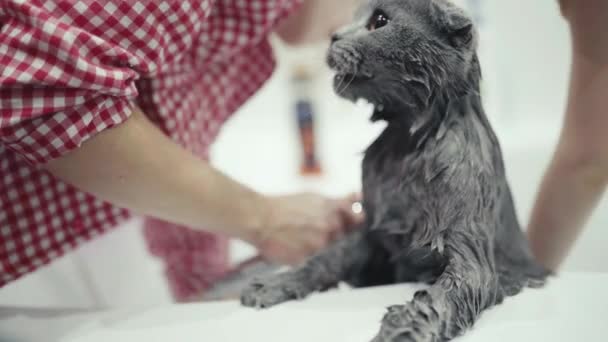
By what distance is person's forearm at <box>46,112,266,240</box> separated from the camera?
373 mm

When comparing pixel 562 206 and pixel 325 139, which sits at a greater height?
pixel 562 206

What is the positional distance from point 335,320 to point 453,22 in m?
0.18

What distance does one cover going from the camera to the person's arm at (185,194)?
14.8 inches

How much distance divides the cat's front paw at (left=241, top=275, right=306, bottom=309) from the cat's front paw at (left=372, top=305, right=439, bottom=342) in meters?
0.09

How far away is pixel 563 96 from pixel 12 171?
435 millimetres

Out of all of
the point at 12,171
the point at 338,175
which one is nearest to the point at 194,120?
the point at 12,171

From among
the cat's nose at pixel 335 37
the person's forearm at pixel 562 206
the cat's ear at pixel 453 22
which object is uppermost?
the cat's ear at pixel 453 22

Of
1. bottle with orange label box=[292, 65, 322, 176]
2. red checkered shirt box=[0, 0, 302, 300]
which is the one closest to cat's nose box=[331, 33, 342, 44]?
red checkered shirt box=[0, 0, 302, 300]

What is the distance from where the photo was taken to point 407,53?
301 millimetres

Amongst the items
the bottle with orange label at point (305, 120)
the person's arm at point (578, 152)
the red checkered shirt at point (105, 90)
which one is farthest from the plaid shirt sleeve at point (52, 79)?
the bottle with orange label at point (305, 120)

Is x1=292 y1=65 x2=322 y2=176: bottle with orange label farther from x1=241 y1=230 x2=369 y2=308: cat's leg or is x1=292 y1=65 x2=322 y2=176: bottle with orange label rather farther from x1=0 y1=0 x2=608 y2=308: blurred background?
x1=241 y1=230 x2=369 y2=308: cat's leg

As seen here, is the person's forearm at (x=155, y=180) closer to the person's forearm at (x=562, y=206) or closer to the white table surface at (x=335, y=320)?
the white table surface at (x=335, y=320)

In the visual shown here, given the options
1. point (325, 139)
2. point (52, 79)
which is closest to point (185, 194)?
point (52, 79)

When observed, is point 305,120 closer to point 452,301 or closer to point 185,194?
point 185,194
